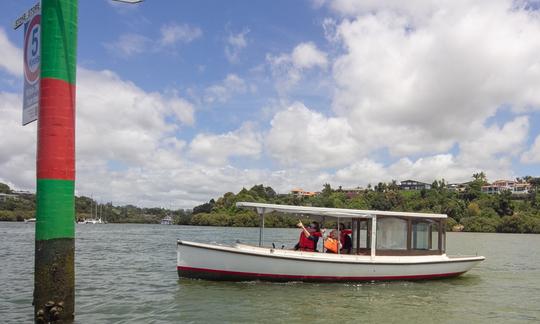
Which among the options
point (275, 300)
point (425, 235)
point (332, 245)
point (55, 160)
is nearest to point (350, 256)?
point (332, 245)

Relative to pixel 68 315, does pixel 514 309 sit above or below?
below

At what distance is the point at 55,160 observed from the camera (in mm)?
9023

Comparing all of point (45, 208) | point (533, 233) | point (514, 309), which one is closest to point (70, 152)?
point (45, 208)

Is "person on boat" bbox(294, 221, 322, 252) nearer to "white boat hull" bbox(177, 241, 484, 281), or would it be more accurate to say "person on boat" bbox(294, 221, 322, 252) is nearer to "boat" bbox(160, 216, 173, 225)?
"white boat hull" bbox(177, 241, 484, 281)

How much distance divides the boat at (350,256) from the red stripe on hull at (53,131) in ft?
28.9

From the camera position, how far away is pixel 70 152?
923 centimetres

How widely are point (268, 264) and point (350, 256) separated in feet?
10.3

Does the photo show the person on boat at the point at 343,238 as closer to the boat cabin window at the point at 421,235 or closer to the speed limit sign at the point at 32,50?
the boat cabin window at the point at 421,235

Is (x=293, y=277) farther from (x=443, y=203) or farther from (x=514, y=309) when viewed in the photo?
(x=443, y=203)

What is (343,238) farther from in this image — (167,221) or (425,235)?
(167,221)

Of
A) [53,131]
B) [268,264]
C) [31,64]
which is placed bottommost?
[268,264]

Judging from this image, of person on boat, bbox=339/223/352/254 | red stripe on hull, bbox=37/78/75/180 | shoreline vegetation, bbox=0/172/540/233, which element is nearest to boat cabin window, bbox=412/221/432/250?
person on boat, bbox=339/223/352/254

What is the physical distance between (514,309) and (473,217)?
98043 millimetres

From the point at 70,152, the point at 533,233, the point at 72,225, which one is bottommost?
the point at 533,233
